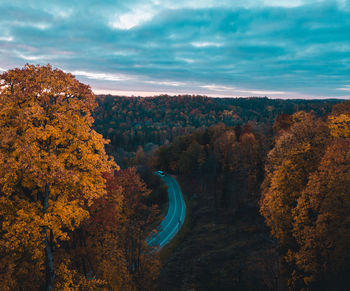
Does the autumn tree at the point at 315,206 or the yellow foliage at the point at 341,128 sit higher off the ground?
the yellow foliage at the point at 341,128

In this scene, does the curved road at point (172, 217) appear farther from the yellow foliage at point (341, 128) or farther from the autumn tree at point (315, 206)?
the yellow foliage at point (341, 128)

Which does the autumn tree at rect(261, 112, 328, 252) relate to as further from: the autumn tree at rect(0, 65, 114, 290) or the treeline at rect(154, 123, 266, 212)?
the treeline at rect(154, 123, 266, 212)

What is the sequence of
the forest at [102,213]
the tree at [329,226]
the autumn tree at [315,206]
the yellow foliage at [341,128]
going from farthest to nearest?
the yellow foliage at [341,128], the autumn tree at [315,206], the tree at [329,226], the forest at [102,213]

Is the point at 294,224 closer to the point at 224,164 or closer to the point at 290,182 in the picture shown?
the point at 290,182

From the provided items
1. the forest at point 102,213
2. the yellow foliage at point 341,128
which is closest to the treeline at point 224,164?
the forest at point 102,213

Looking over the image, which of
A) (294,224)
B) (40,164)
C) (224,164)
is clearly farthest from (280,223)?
(224,164)

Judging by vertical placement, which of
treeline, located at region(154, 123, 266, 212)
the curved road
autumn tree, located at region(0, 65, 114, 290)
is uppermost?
autumn tree, located at region(0, 65, 114, 290)

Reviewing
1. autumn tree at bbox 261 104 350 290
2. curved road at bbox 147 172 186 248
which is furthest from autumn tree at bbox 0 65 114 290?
curved road at bbox 147 172 186 248

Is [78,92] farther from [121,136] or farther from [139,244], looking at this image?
[121,136]
